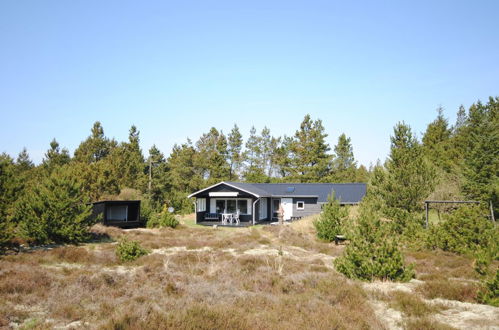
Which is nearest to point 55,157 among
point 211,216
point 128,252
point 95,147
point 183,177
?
point 95,147

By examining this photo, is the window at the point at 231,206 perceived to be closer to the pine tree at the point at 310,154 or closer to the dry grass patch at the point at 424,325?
the pine tree at the point at 310,154

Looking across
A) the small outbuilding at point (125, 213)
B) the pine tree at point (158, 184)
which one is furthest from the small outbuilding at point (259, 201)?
the pine tree at point (158, 184)

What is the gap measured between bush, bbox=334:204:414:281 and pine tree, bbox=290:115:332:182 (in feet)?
129

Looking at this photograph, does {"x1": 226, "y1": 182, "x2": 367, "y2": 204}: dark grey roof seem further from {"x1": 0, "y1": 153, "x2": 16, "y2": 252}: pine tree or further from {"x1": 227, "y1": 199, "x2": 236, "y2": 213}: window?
{"x1": 0, "y1": 153, "x2": 16, "y2": 252}: pine tree

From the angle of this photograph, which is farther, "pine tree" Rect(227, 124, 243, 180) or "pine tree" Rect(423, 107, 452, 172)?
"pine tree" Rect(227, 124, 243, 180)

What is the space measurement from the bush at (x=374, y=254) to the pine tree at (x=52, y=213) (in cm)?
1450

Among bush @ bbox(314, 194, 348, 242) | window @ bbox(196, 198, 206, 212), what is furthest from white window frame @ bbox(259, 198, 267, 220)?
bush @ bbox(314, 194, 348, 242)

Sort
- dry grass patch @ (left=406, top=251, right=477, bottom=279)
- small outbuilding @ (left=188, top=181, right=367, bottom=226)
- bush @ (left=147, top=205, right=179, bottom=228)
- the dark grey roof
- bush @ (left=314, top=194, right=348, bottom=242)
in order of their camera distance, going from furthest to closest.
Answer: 1. the dark grey roof
2. small outbuilding @ (left=188, top=181, right=367, bottom=226)
3. bush @ (left=147, top=205, right=179, bottom=228)
4. bush @ (left=314, top=194, right=348, bottom=242)
5. dry grass patch @ (left=406, top=251, right=477, bottom=279)

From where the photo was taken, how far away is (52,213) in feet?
59.0

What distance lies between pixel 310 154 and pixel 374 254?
40.3 metres

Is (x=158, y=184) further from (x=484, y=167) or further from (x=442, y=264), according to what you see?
(x=442, y=264)

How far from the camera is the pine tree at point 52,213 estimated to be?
17797 mm

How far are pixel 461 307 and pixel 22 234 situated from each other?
19.1m

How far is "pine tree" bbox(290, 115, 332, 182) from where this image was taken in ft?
164
